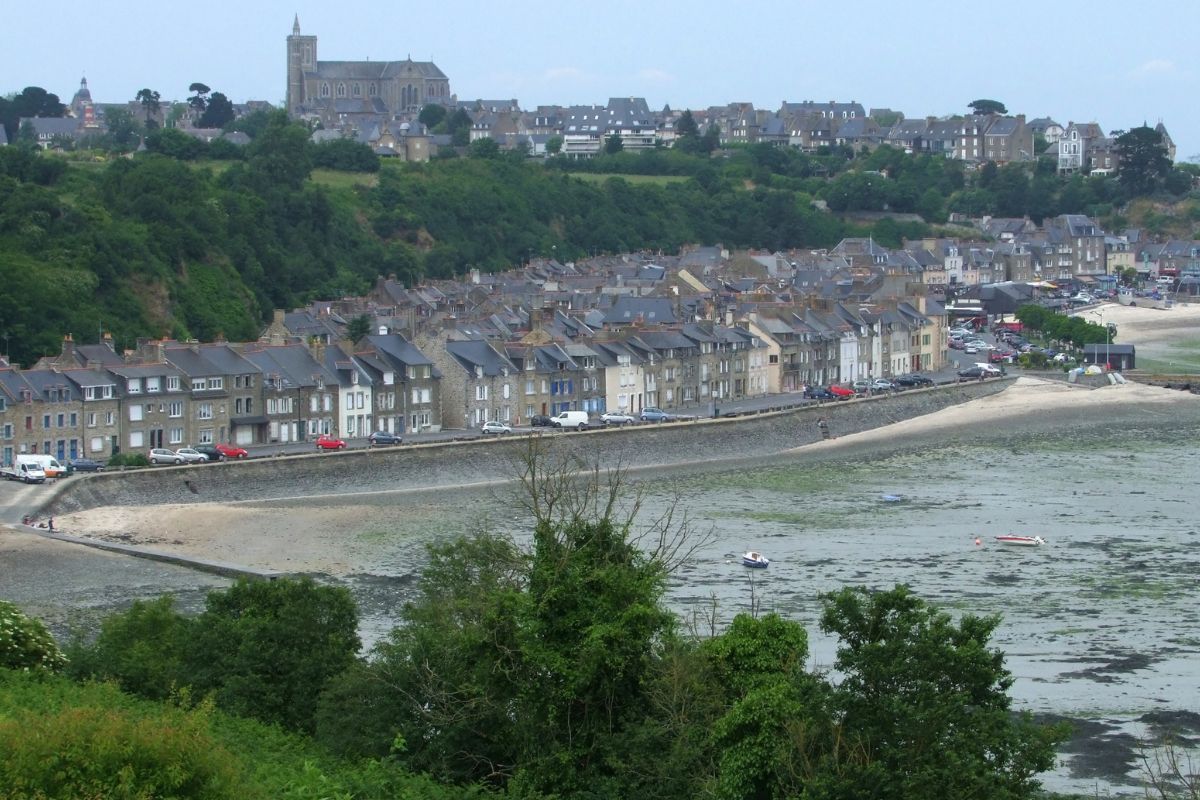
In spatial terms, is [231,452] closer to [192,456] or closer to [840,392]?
[192,456]

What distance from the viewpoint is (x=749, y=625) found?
15.3m

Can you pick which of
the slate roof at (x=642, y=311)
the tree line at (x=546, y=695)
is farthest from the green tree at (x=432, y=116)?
the tree line at (x=546, y=695)

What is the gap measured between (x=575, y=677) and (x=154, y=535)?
17973 millimetres

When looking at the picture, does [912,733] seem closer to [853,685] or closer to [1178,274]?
[853,685]

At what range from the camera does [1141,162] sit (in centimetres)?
11700

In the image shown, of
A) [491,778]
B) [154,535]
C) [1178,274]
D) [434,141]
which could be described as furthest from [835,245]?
[491,778]

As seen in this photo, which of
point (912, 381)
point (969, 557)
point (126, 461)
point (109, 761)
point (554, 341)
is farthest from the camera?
point (912, 381)

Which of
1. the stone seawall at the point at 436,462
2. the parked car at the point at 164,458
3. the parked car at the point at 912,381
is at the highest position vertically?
the parked car at the point at 912,381

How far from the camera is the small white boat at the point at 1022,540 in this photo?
3109 centimetres

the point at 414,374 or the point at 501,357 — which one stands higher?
the point at 501,357

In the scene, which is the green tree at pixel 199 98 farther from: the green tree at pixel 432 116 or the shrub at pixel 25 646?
the shrub at pixel 25 646

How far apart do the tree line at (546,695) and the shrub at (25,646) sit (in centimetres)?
2

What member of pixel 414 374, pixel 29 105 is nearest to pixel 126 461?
pixel 414 374

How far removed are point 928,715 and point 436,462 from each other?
87.9ft
